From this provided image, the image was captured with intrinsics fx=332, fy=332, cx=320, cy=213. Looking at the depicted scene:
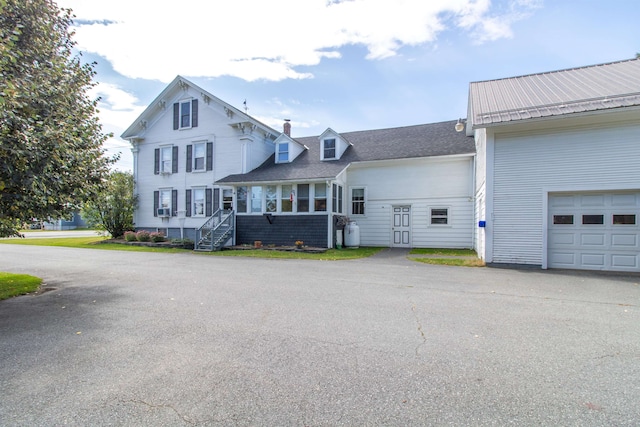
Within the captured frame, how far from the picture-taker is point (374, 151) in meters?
18.7

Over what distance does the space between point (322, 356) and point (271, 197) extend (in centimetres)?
1393

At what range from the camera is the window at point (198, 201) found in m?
20.2

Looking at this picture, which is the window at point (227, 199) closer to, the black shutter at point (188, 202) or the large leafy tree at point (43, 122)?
the black shutter at point (188, 202)

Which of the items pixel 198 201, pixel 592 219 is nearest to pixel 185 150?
pixel 198 201

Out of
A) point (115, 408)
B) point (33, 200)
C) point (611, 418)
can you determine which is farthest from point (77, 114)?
point (611, 418)

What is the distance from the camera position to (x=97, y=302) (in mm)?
6359

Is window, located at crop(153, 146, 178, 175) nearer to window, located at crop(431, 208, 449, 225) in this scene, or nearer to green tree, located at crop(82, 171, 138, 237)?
green tree, located at crop(82, 171, 138, 237)

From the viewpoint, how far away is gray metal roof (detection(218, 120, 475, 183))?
654 inches

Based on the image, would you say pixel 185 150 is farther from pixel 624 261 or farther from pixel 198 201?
pixel 624 261

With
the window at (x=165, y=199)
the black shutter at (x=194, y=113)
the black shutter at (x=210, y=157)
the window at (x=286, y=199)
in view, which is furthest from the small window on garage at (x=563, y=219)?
the window at (x=165, y=199)

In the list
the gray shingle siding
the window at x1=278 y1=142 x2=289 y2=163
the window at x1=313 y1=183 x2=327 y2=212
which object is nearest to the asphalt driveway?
the gray shingle siding

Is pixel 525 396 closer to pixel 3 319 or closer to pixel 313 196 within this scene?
pixel 3 319

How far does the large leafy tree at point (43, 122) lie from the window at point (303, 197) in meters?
9.27

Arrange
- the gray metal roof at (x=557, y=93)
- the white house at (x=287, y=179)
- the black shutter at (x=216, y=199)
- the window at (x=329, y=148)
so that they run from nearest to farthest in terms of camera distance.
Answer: the gray metal roof at (x=557, y=93) < the white house at (x=287, y=179) < the window at (x=329, y=148) < the black shutter at (x=216, y=199)
